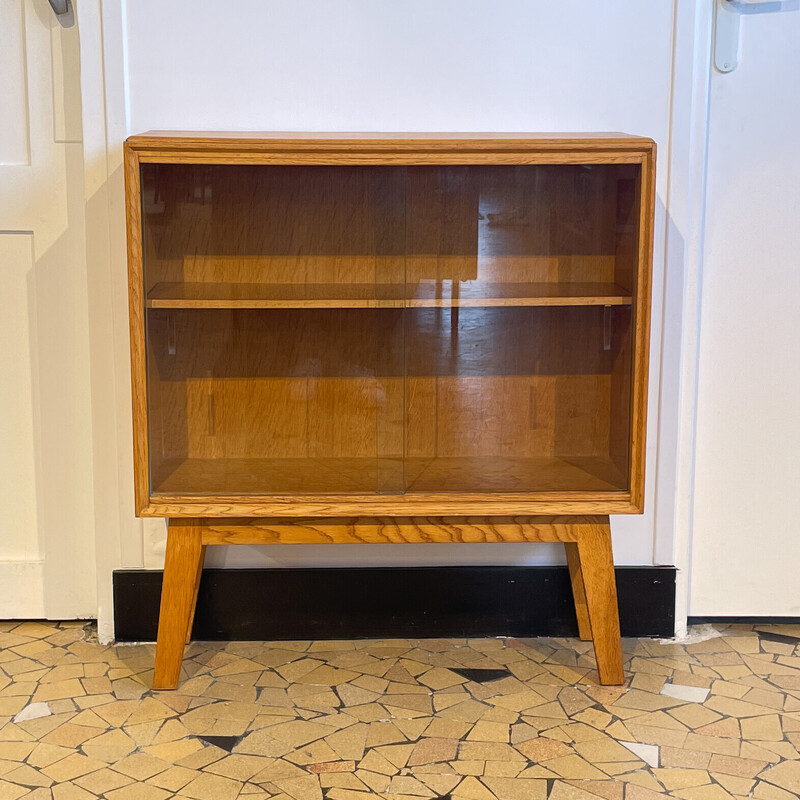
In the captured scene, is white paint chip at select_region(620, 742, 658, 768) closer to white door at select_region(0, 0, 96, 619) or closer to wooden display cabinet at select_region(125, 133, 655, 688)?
wooden display cabinet at select_region(125, 133, 655, 688)

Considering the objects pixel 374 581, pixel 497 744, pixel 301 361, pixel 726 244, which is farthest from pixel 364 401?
pixel 726 244

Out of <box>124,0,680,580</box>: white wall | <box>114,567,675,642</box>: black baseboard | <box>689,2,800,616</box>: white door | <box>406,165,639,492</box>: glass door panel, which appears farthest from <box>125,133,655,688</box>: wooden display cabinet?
<box>689,2,800,616</box>: white door

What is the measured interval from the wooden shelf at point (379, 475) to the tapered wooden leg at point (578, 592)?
23 centimetres

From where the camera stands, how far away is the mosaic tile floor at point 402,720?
1635 mm

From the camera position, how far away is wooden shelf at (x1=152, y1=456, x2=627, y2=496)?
1944 millimetres

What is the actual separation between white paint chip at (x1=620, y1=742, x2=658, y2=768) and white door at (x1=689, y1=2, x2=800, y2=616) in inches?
24.4

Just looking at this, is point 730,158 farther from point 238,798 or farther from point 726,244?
point 238,798

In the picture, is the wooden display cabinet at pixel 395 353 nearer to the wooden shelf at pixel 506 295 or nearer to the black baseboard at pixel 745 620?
the wooden shelf at pixel 506 295

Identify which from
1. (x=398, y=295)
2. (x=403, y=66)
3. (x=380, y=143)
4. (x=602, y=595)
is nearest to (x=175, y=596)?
(x=398, y=295)

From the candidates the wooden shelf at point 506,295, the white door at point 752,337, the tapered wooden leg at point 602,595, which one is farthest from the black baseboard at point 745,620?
the wooden shelf at point 506,295

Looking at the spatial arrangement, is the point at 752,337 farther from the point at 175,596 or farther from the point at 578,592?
the point at 175,596

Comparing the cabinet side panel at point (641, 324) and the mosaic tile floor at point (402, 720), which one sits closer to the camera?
the mosaic tile floor at point (402, 720)

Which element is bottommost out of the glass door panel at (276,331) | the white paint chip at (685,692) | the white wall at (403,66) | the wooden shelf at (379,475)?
the white paint chip at (685,692)

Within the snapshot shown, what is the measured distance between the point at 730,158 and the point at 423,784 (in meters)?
1.52
